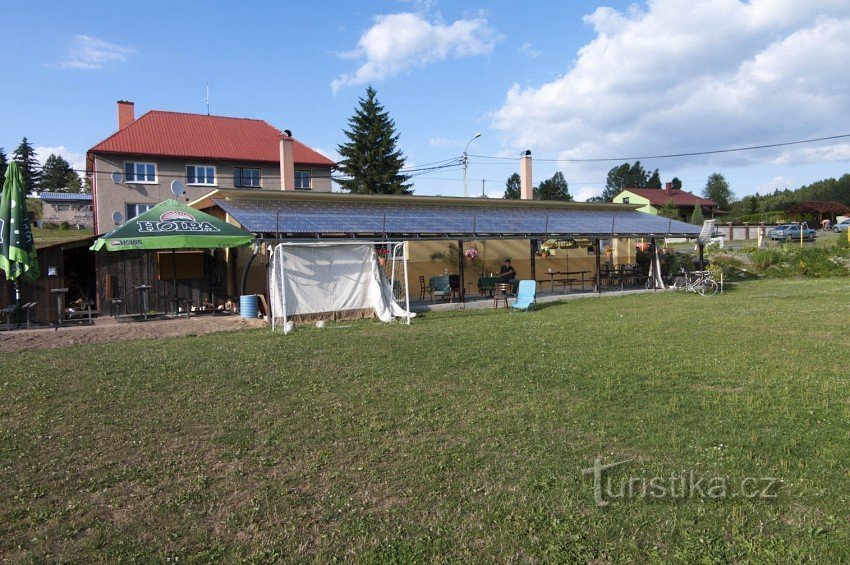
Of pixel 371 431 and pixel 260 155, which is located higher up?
pixel 260 155

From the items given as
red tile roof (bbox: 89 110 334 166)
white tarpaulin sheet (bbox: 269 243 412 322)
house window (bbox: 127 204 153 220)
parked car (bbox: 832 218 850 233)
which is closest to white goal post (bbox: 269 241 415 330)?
white tarpaulin sheet (bbox: 269 243 412 322)

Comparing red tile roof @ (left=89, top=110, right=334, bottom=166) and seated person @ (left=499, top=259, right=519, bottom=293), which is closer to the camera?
seated person @ (left=499, top=259, right=519, bottom=293)

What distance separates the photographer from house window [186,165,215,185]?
35.9 meters

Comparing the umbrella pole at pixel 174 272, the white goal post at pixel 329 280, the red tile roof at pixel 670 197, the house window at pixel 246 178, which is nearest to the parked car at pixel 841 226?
the red tile roof at pixel 670 197

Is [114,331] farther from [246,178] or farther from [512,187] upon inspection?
[512,187]

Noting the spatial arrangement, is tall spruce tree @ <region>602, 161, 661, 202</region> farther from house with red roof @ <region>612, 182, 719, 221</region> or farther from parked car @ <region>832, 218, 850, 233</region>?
parked car @ <region>832, 218, 850, 233</region>

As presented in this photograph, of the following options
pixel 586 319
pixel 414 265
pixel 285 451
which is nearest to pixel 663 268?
pixel 414 265

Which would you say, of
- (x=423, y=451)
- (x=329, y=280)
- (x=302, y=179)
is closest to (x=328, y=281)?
(x=329, y=280)

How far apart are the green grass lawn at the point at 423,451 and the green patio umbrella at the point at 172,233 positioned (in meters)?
5.28

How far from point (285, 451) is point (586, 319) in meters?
9.36

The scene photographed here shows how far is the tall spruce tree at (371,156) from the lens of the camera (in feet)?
158

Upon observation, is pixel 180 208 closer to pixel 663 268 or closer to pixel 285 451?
pixel 285 451

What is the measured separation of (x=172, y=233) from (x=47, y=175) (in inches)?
3605

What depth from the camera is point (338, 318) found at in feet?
46.6
